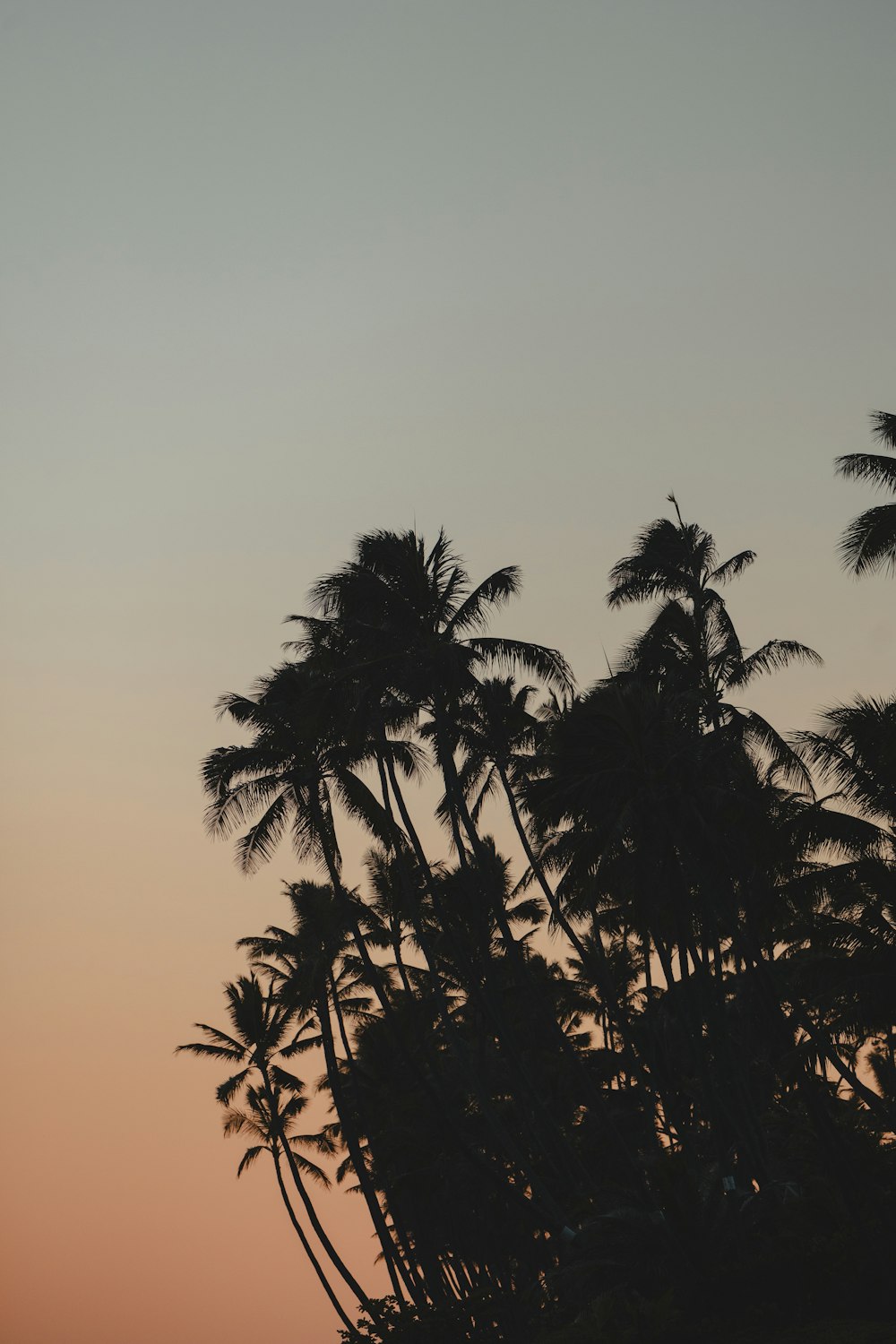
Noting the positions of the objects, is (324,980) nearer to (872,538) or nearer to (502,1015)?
(502,1015)

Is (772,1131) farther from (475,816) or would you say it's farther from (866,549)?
(866,549)

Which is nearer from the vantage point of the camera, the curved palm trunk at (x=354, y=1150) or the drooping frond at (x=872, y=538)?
the drooping frond at (x=872, y=538)

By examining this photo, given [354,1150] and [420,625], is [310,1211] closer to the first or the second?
[354,1150]

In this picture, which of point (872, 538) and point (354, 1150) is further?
point (354, 1150)

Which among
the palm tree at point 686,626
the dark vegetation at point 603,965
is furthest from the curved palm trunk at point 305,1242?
the palm tree at point 686,626

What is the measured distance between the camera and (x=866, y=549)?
20.7 metres

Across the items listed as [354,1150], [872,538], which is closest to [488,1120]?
[354,1150]

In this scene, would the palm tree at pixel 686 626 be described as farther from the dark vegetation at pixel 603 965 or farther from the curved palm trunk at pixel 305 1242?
the curved palm trunk at pixel 305 1242

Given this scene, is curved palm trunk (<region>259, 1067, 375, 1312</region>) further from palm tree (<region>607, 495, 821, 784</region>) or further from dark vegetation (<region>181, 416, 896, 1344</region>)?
palm tree (<region>607, 495, 821, 784</region>)

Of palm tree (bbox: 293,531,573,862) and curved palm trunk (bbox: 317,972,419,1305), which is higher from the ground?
palm tree (bbox: 293,531,573,862)

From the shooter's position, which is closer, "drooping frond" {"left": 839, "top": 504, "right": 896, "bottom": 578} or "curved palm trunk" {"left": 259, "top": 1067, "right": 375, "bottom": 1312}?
"drooping frond" {"left": 839, "top": 504, "right": 896, "bottom": 578}

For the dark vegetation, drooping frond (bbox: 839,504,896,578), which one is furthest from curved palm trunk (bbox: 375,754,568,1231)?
drooping frond (bbox: 839,504,896,578)

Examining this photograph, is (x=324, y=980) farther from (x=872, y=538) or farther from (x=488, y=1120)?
(x=872, y=538)

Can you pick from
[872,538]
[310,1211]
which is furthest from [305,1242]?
[872,538]
